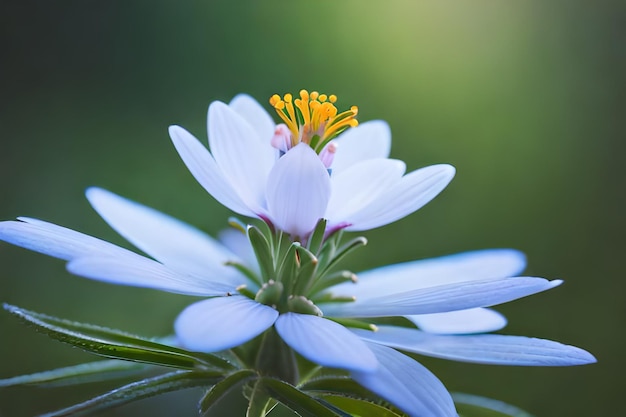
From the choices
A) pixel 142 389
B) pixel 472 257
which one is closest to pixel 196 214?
pixel 472 257

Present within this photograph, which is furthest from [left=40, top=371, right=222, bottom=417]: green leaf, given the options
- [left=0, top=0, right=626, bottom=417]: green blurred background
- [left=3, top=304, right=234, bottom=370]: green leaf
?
[left=0, top=0, right=626, bottom=417]: green blurred background

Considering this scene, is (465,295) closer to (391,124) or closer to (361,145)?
(361,145)

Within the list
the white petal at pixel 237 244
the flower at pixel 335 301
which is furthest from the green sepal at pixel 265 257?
the white petal at pixel 237 244

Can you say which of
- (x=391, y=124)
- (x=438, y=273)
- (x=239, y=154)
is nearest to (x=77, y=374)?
(x=239, y=154)

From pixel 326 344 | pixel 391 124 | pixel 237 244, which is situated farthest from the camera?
pixel 391 124

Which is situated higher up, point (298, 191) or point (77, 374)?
point (298, 191)

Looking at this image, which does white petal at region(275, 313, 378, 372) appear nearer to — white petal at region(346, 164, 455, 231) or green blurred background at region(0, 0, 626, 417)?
white petal at region(346, 164, 455, 231)

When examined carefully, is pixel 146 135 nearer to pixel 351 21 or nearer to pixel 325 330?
pixel 351 21
